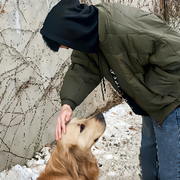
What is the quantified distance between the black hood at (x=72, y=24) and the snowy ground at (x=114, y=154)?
1.04m

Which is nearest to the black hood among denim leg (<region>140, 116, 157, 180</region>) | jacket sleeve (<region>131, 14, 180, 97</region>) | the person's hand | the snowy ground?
jacket sleeve (<region>131, 14, 180, 97</region>)

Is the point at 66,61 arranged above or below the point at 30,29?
below

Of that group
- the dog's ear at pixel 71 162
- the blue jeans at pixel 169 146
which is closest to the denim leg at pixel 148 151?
the blue jeans at pixel 169 146

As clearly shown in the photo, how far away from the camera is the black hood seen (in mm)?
695

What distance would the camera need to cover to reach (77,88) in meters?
0.98

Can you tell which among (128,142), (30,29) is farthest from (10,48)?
(128,142)

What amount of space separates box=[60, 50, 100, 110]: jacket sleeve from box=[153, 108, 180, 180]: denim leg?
1.28 ft

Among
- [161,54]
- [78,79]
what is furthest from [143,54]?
[78,79]

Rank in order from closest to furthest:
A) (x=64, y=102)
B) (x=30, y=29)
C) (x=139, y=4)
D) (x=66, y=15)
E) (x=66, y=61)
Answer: (x=66, y=15), (x=64, y=102), (x=30, y=29), (x=66, y=61), (x=139, y=4)

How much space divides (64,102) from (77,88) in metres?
0.10

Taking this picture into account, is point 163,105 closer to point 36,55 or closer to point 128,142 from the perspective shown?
point 36,55

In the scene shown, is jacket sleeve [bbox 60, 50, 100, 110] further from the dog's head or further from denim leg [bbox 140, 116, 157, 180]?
denim leg [bbox 140, 116, 157, 180]

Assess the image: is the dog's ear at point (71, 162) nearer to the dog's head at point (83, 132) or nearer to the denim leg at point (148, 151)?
the dog's head at point (83, 132)

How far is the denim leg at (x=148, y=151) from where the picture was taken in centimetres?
107
